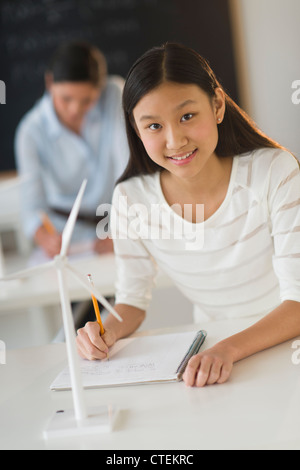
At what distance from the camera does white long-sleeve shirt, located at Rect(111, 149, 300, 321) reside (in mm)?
1326

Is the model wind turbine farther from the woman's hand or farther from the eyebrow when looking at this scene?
the woman's hand

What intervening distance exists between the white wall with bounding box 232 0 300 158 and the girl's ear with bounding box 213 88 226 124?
2421 mm

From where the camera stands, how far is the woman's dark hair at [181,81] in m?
1.20

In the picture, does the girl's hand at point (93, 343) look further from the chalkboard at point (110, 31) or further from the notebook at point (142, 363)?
the chalkboard at point (110, 31)

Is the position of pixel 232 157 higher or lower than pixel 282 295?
higher

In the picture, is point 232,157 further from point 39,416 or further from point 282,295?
point 39,416

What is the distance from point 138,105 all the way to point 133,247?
0.40 metres

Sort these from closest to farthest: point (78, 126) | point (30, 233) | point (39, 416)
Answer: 1. point (39, 416)
2. point (30, 233)
3. point (78, 126)

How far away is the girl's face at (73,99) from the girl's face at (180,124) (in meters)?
1.71

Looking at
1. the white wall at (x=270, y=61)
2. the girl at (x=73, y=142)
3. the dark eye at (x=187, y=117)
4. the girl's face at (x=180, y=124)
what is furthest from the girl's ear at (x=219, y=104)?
the white wall at (x=270, y=61)

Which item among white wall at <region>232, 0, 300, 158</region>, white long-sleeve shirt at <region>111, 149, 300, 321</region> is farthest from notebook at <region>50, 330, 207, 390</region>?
white wall at <region>232, 0, 300, 158</region>

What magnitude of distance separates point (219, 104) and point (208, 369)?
24.4 inches

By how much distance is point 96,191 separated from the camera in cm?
340

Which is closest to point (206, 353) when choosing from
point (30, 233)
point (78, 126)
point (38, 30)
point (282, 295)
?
point (282, 295)
